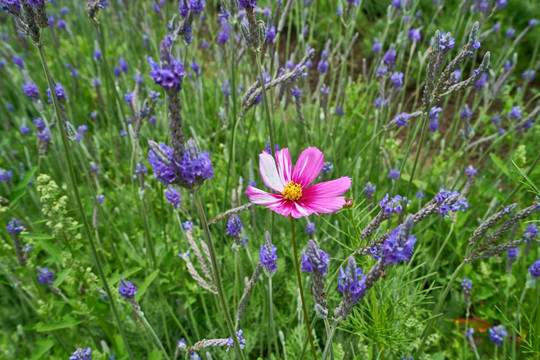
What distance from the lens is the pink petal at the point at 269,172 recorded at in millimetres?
1013

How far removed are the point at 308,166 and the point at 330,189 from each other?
0.11m

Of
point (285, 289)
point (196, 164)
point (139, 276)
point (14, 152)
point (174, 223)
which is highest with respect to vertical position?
point (14, 152)

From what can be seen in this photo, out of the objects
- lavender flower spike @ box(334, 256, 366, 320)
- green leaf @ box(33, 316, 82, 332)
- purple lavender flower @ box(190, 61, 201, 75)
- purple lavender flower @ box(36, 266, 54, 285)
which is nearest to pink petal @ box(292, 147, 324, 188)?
lavender flower spike @ box(334, 256, 366, 320)

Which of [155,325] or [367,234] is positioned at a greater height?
[155,325]

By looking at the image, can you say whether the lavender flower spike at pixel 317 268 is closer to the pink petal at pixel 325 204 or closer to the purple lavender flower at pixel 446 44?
the pink petal at pixel 325 204

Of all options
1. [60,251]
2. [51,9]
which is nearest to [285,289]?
[60,251]

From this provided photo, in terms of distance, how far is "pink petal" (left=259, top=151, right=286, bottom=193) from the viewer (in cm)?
101

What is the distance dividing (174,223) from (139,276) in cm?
30

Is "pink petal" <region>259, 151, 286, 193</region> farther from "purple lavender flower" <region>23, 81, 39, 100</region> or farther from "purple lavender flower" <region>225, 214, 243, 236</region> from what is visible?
"purple lavender flower" <region>23, 81, 39, 100</region>

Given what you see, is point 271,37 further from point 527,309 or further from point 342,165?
point 527,309

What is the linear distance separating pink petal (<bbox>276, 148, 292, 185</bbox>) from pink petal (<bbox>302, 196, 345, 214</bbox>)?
0.34 feet

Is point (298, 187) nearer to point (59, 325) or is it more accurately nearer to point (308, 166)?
point (308, 166)

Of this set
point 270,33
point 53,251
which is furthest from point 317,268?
point 53,251

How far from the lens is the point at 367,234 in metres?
0.91
